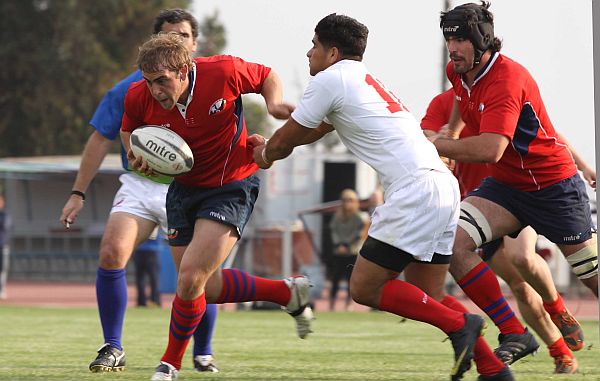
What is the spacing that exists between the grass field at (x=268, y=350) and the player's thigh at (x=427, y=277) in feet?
2.00

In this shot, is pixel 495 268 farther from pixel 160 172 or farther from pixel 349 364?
pixel 160 172

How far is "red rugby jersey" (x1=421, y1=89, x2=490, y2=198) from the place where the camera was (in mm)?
8312

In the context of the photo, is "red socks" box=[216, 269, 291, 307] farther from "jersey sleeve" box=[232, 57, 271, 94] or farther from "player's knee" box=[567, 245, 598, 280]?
"player's knee" box=[567, 245, 598, 280]

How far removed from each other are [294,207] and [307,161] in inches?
46.3

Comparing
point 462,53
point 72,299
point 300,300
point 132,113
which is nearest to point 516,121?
point 462,53

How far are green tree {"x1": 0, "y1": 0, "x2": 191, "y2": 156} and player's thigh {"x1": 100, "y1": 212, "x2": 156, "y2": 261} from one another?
101 feet

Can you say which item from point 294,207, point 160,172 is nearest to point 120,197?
point 160,172

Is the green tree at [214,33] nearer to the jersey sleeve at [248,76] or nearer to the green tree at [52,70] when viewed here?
the green tree at [52,70]

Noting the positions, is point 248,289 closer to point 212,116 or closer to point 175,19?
point 212,116

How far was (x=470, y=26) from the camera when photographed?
6.12 metres

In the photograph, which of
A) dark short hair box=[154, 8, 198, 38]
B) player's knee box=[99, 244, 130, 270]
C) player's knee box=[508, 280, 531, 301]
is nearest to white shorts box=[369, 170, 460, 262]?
player's knee box=[508, 280, 531, 301]

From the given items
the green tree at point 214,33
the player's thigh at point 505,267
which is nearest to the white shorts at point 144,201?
the player's thigh at point 505,267

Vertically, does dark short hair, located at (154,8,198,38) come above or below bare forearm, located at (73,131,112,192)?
above

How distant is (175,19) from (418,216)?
9.17 feet
